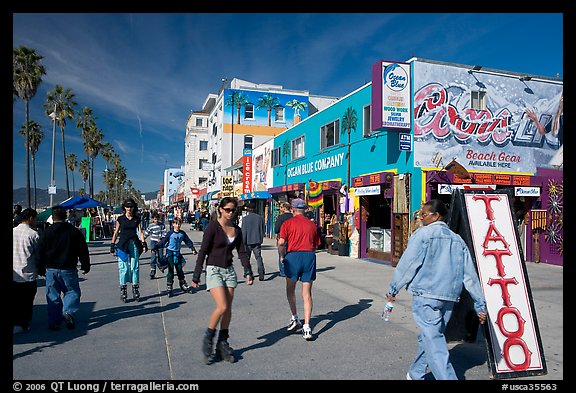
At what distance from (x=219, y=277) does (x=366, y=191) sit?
1001cm

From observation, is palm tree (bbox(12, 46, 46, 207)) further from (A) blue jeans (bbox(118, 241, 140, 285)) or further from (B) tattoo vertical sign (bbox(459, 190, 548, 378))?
(B) tattoo vertical sign (bbox(459, 190, 548, 378))

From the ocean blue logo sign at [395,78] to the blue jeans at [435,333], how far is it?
32.3 feet

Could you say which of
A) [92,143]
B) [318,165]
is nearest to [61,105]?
[92,143]

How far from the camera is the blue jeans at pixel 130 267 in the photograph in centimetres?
773

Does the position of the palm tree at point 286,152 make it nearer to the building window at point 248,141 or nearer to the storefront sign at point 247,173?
the storefront sign at point 247,173

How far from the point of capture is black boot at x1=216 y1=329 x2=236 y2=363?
466 centimetres

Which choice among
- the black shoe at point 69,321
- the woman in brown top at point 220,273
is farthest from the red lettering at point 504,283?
the black shoe at point 69,321

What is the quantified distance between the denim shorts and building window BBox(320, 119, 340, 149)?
13.1 meters

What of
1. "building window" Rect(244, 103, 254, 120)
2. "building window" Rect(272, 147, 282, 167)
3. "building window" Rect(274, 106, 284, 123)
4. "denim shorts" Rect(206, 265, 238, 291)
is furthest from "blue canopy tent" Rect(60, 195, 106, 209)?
"building window" Rect(274, 106, 284, 123)

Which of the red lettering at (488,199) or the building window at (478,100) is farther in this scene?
the building window at (478,100)
